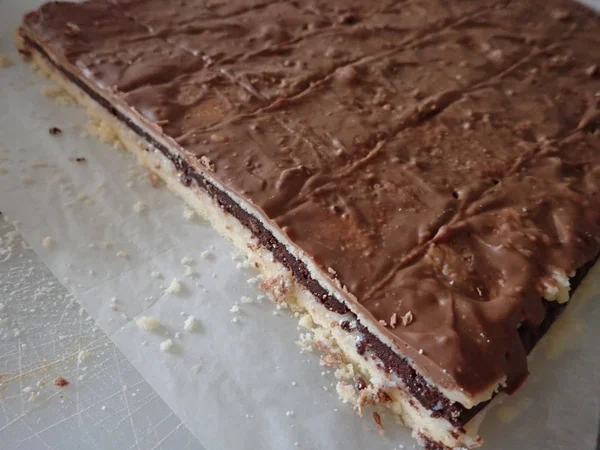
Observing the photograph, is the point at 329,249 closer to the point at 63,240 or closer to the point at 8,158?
the point at 63,240

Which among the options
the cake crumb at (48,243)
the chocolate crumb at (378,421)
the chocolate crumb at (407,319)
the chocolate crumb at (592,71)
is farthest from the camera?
the chocolate crumb at (592,71)

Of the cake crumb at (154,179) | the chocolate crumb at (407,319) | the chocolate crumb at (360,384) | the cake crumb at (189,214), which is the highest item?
the chocolate crumb at (407,319)

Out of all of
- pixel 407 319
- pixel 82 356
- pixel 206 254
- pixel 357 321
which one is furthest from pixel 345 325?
pixel 82 356

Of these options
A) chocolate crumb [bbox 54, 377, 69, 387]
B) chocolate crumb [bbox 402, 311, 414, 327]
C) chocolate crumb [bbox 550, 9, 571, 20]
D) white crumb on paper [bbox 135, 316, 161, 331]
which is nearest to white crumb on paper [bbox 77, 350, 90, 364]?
chocolate crumb [bbox 54, 377, 69, 387]

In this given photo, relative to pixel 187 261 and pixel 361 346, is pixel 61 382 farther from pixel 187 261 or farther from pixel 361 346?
pixel 361 346

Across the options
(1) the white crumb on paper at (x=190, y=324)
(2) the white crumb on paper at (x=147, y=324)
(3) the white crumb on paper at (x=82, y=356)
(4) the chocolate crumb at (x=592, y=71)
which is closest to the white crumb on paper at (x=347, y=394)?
(1) the white crumb on paper at (x=190, y=324)

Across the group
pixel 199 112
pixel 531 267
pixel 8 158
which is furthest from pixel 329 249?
pixel 8 158

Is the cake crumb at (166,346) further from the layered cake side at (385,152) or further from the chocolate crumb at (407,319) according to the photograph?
the chocolate crumb at (407,319)
